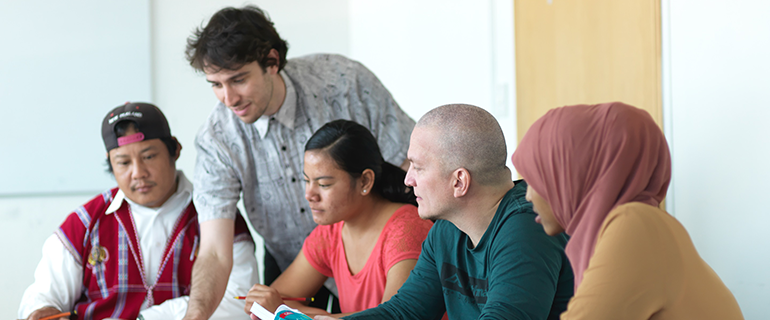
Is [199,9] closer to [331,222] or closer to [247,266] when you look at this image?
[247,266]

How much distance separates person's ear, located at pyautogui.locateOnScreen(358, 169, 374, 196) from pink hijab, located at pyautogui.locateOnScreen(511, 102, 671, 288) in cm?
101

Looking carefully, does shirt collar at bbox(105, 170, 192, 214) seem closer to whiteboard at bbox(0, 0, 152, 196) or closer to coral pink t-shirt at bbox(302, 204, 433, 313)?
coral pink t-shirt at bbox(302, 204, 433, 313)

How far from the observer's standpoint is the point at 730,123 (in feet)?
5.38

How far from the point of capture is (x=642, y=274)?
83cm

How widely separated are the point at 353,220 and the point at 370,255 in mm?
158

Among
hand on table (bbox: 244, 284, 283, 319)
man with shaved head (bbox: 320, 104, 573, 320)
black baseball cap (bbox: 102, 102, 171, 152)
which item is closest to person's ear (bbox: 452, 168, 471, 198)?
man with shaved head (bbox: 320, 104, 573, 320)

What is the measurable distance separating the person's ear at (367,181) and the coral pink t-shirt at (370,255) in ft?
0.39

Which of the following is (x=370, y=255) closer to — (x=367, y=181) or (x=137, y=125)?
(x=367, y=181)

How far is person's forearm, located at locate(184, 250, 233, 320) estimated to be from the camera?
1.86 m

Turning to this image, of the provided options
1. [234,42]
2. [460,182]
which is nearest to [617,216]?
[460,182]

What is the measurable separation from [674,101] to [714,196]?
1.13ft

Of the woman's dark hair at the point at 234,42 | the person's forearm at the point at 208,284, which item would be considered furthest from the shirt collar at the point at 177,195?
the woman's dark hair at the point at 234,42

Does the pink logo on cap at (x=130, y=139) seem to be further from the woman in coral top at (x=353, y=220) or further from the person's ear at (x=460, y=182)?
the person's ear at (x=460, y=182)

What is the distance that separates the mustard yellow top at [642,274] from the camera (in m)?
0.83
